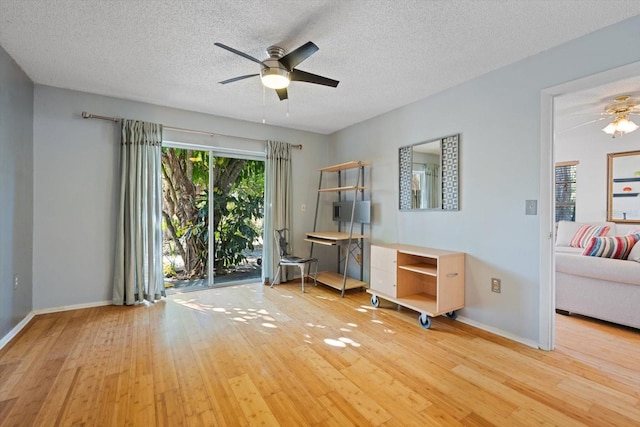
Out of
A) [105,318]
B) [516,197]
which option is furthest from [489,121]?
[105,318]

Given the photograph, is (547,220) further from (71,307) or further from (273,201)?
(71,307)

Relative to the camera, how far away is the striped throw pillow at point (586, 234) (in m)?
4.06

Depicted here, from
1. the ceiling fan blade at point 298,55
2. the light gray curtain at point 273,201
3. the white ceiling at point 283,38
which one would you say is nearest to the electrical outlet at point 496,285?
the white ceiling at point 283,38

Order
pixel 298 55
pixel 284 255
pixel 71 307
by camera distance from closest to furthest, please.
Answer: pixel 298 55
pixel 71 307
pixel 284 255

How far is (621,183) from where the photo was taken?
14.5ft

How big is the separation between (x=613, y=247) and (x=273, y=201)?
13.5 ft

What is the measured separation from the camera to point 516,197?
8.66 feet

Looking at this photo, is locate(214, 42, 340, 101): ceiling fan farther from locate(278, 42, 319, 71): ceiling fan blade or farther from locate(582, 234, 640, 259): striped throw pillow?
locate(582, 234, 640, 259): striped throw pillow

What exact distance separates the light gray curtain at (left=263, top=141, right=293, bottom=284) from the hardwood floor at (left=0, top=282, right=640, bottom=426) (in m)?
1.45

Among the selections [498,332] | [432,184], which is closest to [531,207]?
[432,184]

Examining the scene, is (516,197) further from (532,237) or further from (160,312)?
(160,312)

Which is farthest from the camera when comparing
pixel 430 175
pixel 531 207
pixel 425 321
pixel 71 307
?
pixel 430 175

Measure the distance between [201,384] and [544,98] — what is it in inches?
136

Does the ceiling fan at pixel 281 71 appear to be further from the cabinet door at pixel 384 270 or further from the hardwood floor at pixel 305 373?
the hardwood floor at pixel 305 373
